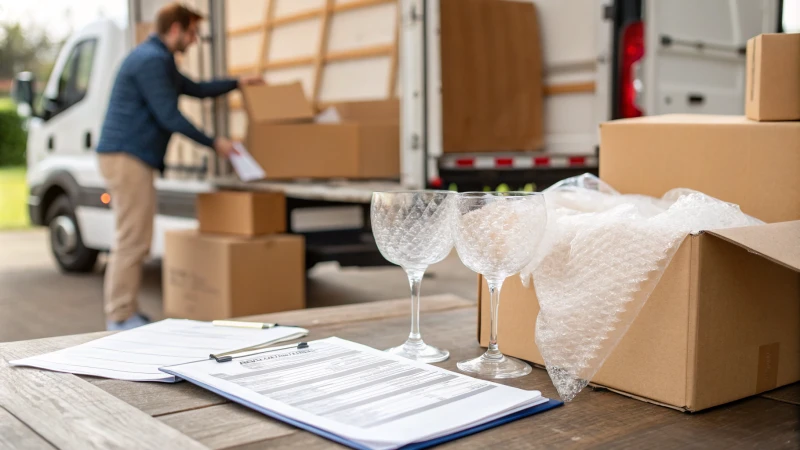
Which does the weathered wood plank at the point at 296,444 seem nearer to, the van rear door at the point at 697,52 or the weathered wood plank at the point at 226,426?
the weathered wood plank at the point at 226,426

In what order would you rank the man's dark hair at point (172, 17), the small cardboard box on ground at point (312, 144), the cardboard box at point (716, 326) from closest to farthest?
the cardboard box at point (716, 326) < the small cardboard box on ground at point (312, 144) < the man's dark hair at point (172, 17)

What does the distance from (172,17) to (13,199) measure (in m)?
11.4

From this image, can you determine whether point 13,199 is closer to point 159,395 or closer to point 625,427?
point 159,395

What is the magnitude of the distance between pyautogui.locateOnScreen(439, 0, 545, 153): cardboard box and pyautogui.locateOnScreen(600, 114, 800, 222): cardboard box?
249cm

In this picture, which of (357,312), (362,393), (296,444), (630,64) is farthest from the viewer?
(630,64)

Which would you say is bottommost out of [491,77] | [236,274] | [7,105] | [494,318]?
[236,274]

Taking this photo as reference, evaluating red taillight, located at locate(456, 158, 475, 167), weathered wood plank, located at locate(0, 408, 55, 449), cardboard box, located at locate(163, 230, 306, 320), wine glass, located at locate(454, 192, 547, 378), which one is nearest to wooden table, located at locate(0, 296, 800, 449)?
weathered wood plank, located at locate(0, 408, 55, 449)

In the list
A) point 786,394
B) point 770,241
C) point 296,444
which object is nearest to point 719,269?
point 770,241

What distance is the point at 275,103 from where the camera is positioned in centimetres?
390

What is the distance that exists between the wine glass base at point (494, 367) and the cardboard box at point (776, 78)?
0.45 meters

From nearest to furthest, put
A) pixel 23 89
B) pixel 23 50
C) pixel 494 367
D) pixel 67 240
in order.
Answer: pixel 494 367, pixel 23 89, pixel 67 240, pixel 23 50

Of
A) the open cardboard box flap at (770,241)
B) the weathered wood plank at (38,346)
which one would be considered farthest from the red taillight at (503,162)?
the open cardboard box flap at (770,241)

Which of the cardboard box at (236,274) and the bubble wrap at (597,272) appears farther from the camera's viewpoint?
the cardboard box at (236,274)

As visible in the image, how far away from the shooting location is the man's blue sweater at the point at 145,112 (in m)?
3.82
